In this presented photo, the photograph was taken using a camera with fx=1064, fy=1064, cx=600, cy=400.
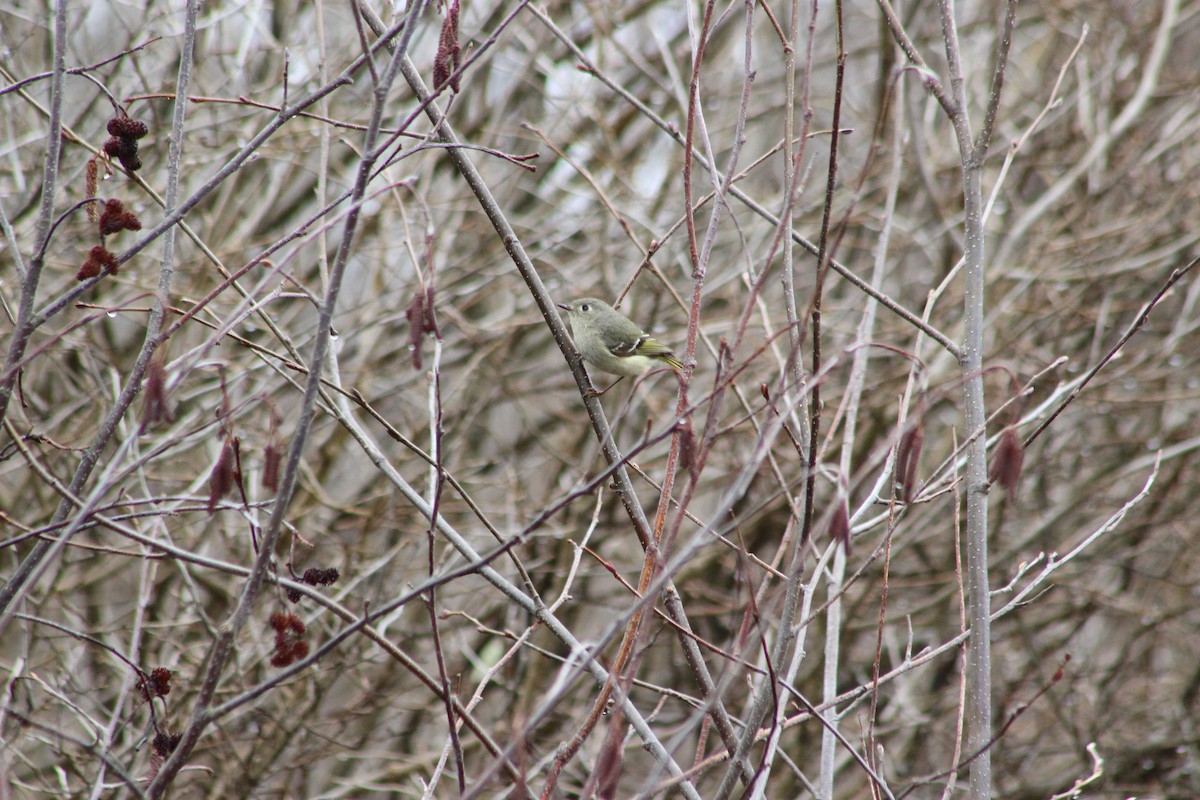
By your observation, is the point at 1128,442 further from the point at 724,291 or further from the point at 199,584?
the point at 199,584

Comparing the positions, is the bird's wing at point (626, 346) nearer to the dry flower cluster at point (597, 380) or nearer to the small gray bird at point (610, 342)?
the small gray bird at point (610, 342)

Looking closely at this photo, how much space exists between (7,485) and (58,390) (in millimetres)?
664

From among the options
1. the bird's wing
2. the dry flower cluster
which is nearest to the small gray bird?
the bird's wing

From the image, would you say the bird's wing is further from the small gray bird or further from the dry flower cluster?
the dry flower cluster

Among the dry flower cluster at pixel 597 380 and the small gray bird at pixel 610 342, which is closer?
the small gray bird at pixel 610 342

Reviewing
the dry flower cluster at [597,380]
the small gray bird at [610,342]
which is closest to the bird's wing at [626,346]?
the small gray bird at [610,342]

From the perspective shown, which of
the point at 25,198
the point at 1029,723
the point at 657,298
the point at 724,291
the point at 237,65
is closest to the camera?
the point at 25,198

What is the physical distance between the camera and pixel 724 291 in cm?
757

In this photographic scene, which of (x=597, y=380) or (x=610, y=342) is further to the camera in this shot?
(x=597, y=380)

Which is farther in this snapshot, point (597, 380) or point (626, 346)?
point (597, 380)

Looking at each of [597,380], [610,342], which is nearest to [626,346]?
[610,342]

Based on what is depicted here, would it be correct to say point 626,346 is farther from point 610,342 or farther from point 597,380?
point 597,380

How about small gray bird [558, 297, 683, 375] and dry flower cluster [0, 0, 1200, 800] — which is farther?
dry flower cluster [0, 0, 1200, 800]

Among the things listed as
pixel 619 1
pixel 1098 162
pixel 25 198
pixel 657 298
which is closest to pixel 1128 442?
pixel 1098 162
